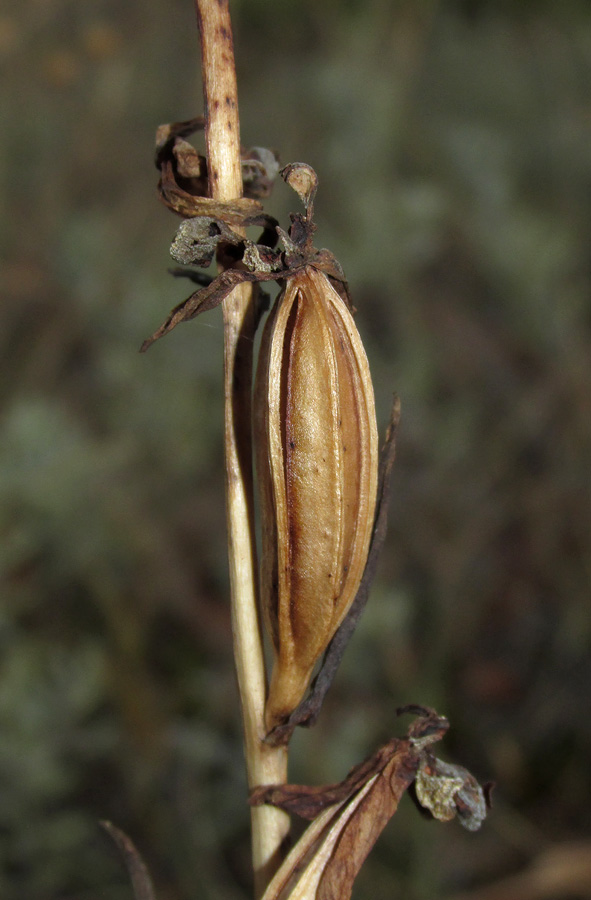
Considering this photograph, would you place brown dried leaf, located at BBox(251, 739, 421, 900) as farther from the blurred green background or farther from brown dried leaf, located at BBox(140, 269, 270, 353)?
the blurred green background

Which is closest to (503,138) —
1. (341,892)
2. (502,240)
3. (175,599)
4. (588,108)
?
(588,108)

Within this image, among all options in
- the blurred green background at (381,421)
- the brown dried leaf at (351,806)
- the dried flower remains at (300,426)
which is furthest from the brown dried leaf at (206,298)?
the blurred green background at (381,421)

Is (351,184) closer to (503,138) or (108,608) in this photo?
(503,138)

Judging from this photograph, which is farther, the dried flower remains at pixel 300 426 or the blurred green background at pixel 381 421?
the blurred green background at pixel 381 421

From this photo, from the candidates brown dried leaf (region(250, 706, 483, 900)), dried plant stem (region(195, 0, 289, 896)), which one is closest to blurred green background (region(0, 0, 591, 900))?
dried plant stem (region(195, 0, 289, 896))

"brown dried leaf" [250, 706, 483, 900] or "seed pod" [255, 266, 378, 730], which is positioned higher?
Answer: "seed pod" [255, 266, 378, 730]

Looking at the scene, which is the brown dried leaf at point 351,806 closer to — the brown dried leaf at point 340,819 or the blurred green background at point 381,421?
the brown dried leaf at point 340,819

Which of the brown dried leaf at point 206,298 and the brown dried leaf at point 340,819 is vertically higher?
the brown dried leaf at point 206,298
